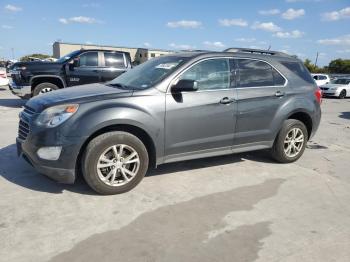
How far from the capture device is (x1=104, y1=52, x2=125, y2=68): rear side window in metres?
11.3

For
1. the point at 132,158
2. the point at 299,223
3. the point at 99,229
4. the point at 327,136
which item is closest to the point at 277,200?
the point at 299,223

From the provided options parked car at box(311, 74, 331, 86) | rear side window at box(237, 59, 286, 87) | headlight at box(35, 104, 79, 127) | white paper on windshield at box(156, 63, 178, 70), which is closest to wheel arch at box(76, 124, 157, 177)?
headlight at box(35, 104, 79, 127)

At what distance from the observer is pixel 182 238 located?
3.28m

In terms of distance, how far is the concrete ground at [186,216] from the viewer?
307 cm

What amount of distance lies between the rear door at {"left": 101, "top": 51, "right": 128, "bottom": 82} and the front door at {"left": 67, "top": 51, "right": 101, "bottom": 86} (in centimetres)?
19

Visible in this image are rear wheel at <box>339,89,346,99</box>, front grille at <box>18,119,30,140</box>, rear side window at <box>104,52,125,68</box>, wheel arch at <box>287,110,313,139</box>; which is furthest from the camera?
rear wheel at <box>339,89,346,99</box>

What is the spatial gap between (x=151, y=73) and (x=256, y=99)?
1559 mm

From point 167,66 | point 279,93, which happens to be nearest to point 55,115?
point 167,66

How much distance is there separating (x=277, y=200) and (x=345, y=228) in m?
0.84

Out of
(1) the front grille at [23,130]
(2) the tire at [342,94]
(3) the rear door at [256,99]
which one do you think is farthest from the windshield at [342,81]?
(1) the front grille at [23,130]

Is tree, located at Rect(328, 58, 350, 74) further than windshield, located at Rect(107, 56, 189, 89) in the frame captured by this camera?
Yes

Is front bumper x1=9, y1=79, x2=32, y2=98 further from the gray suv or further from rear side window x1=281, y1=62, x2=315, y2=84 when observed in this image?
rear side window x1=281, y1=62, x2=315, y2=84

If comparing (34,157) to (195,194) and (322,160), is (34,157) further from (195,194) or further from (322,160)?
(322,160)

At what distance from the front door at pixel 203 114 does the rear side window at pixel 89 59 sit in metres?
7.04
